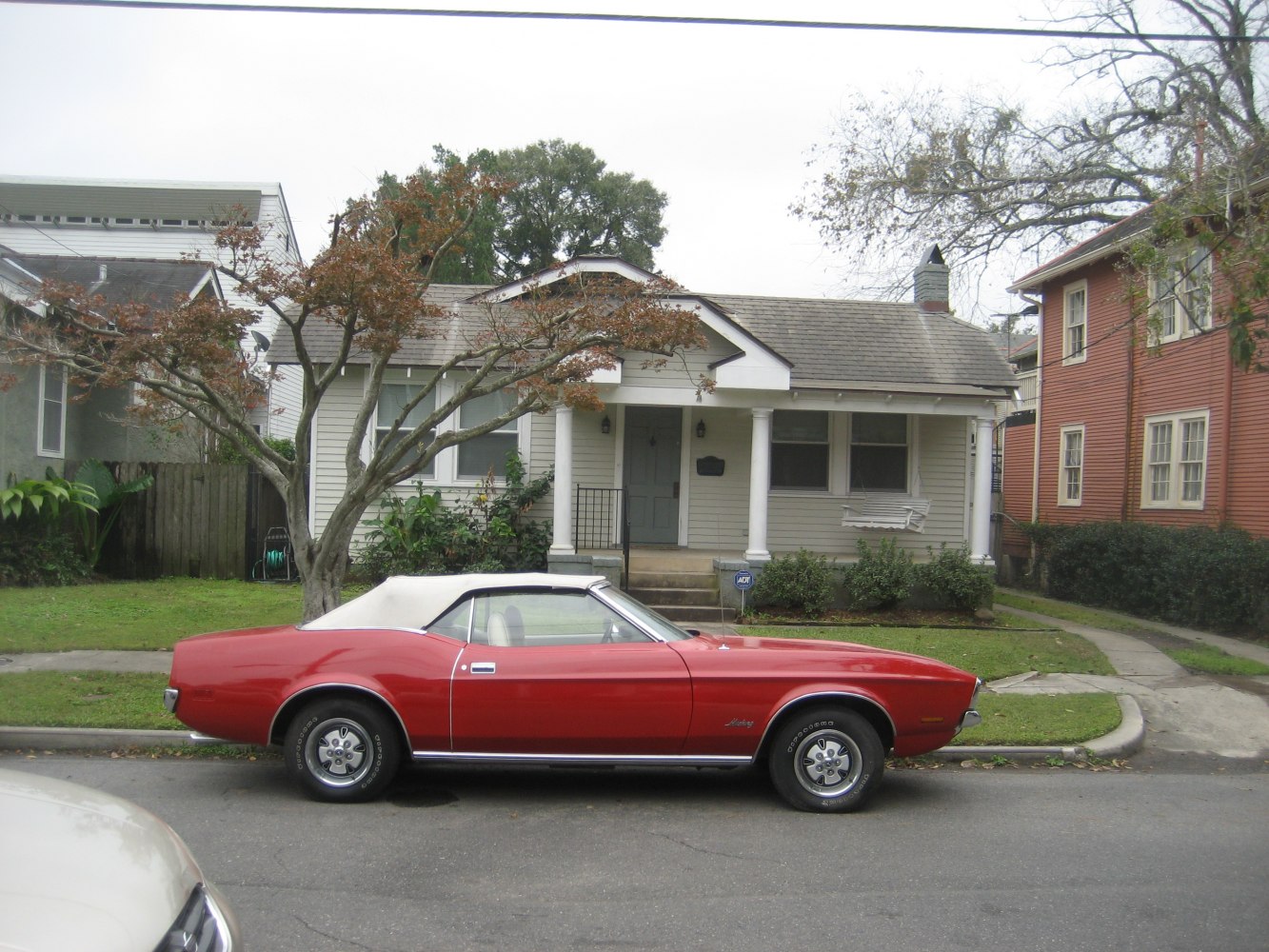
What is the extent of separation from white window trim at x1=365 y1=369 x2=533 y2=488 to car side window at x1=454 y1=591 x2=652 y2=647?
9.01 meters

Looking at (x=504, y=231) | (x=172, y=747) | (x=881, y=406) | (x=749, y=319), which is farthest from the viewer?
(x=504, y=231)

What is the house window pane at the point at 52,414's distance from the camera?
16.2 metres

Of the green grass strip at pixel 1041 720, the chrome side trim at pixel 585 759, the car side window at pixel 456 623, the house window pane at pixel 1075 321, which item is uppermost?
the house window pane at pixel 1075 321

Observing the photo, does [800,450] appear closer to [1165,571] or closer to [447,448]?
[447,448]

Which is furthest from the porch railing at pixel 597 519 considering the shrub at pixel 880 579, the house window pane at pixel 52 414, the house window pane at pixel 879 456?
the house window pane at pixel 52 414

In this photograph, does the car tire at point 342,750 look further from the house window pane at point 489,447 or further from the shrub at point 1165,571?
the shrub at point 1165,571

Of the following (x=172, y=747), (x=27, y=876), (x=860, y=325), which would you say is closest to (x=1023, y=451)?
(x=860, y=325)

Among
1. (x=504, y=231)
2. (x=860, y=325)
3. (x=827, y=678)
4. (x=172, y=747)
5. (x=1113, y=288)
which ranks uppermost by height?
(x=504, y=231)

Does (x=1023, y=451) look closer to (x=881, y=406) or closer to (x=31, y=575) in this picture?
(x=881, y=406)

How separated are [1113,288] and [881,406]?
7130 mm

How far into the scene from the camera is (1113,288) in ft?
62.5

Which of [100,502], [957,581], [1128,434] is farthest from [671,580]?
[1128,434]

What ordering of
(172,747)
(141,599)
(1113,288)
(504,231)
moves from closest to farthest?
(172,747), (141,599), (1113,288), (504,231)

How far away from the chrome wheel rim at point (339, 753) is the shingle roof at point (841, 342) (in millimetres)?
8935
